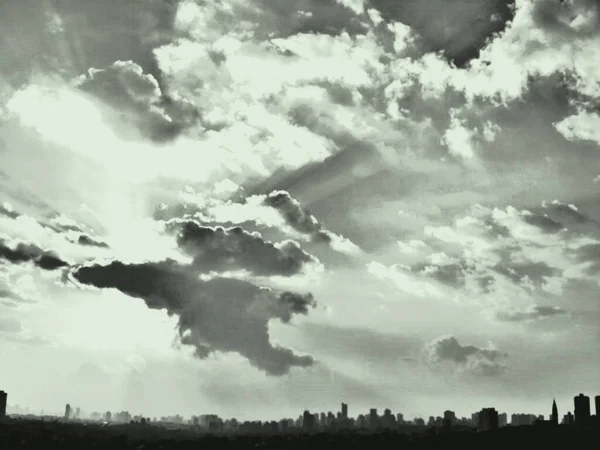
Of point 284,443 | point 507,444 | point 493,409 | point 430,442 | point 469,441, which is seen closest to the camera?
point 507,444

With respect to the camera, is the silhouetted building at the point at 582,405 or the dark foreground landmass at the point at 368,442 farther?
the silhouetted building at the point at 582,405

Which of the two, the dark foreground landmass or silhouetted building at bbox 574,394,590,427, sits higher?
silhouetted building at bbox 574,394,590,427

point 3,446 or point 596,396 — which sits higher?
point 596,396

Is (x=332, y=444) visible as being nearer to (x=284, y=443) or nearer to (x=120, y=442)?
(x=284, y=443)

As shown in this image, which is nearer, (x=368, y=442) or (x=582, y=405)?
(x=368, y=442)

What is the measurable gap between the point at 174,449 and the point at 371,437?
54.4 metres

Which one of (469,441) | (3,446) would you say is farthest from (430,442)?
(3,446)

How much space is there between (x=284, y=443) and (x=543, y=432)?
6437 centimetres

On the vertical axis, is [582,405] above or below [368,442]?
above

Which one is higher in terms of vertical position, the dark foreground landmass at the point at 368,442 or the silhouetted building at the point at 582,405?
the silhouetted building at the point at 582,405

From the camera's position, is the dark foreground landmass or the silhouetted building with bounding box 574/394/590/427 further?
the silhouetted building with bounding box 574/394/590/427

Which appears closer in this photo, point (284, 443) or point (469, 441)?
point (469, 441)

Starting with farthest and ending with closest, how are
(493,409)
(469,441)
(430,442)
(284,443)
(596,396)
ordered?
(493,409)
(596,396)
(284,443)
(430,442)
(469,441)

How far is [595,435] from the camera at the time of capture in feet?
374
